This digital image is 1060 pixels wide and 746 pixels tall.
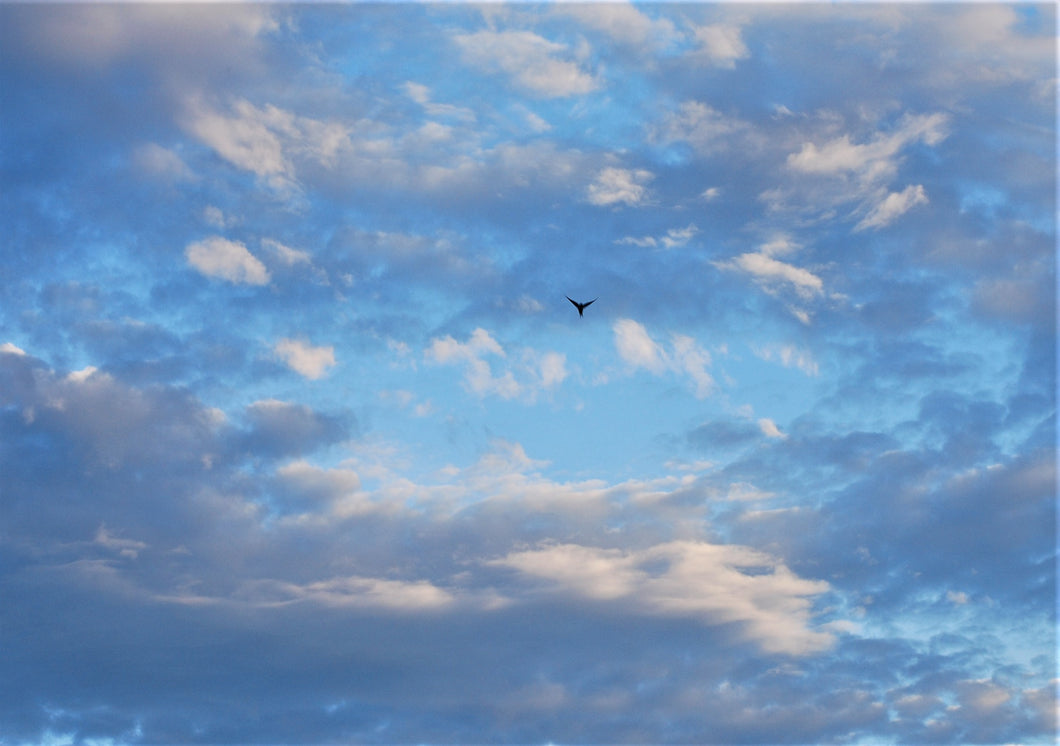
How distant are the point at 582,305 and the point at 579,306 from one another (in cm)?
97

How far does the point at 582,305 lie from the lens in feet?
655

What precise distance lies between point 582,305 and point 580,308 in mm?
1420

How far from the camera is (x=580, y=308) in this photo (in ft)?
653

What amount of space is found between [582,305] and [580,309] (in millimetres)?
2166

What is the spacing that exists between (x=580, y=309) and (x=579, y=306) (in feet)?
6.08

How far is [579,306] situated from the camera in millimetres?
199750

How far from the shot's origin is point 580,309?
198250 millimetres

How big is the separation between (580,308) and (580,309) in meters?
0.84

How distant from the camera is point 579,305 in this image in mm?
199125

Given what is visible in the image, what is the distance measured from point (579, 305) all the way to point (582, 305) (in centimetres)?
116
